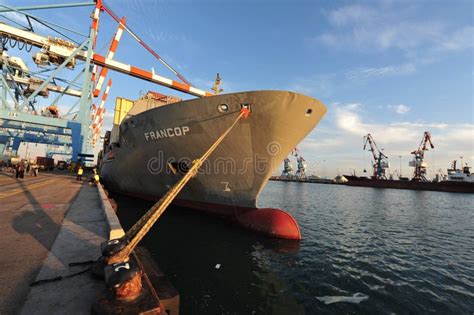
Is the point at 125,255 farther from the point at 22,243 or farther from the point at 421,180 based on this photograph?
the point at 421,180

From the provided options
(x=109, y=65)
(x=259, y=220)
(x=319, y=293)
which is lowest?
(x=319, y=293)

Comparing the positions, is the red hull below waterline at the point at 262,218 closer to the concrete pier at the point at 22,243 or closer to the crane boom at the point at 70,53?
the concrete pier at the point at 22,243

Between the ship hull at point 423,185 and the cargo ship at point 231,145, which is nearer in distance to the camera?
the cargo ship at point 231,145

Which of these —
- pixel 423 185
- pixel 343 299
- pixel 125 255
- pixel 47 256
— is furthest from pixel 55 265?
pixel 423 185

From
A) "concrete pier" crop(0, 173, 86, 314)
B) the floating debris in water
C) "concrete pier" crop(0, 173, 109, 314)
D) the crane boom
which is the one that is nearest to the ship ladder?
"concrete pier" crop(0, 173, 109, 314)

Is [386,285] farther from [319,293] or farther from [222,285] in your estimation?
[222,285]

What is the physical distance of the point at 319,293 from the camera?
5.96m

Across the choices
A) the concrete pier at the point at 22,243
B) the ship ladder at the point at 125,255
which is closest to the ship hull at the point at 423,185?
the ship ladder at the point at 125,255

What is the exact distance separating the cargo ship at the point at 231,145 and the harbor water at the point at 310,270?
3.23 ft

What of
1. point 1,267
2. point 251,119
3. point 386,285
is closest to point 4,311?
point 1,267

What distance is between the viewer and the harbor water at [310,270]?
17.9ft

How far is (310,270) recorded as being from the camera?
289 inches

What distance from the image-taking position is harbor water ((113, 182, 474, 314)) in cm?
547

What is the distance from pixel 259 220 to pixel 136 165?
27.2 ft
